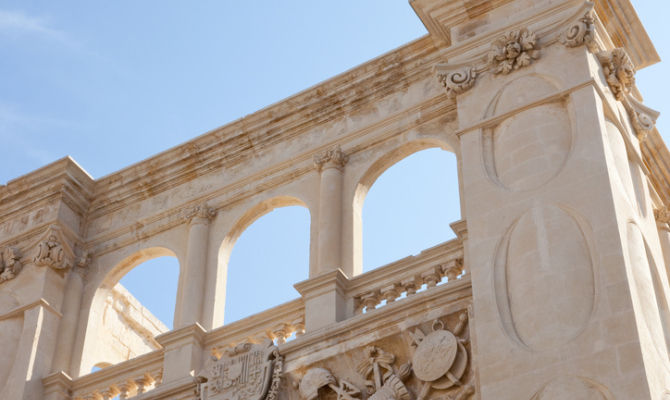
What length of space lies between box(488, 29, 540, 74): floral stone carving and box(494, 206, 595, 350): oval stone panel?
96.2 inches

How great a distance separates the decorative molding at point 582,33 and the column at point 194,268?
589 centimetres

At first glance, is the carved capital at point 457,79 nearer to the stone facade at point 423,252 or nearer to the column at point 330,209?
the stone facade at point 423,252

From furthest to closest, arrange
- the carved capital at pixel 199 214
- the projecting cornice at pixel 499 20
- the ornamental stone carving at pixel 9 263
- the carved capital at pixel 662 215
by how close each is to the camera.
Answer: the ornamental stone carving at pixel 9 263
the carved capital at pixel 199 214
the carved capital at pixel 662 215
the projecting cornice at pixel 499 20

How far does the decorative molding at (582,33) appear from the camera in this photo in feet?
49.3

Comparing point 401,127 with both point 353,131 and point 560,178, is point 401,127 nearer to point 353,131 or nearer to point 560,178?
point 353,131

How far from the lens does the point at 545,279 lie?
13062mm

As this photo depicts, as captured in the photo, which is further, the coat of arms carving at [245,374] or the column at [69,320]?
the column at [69,320]

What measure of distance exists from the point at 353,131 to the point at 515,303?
493 cm

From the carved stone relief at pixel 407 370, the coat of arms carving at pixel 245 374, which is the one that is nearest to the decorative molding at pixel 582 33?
the carved stone relief at pixel 407 370

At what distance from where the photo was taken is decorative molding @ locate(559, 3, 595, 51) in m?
15.0

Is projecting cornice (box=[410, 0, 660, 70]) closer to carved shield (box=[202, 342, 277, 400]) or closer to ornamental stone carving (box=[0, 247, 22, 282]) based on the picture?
carved shield (box=[202, 342, 277, 400])

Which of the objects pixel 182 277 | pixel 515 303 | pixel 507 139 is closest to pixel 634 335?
pixel 515 303

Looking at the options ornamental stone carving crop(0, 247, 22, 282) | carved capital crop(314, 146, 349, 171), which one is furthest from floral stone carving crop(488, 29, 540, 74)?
ornamental stone carving crop(0, 247, 22, 282)

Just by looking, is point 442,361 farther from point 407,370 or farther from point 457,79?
point 457,79
